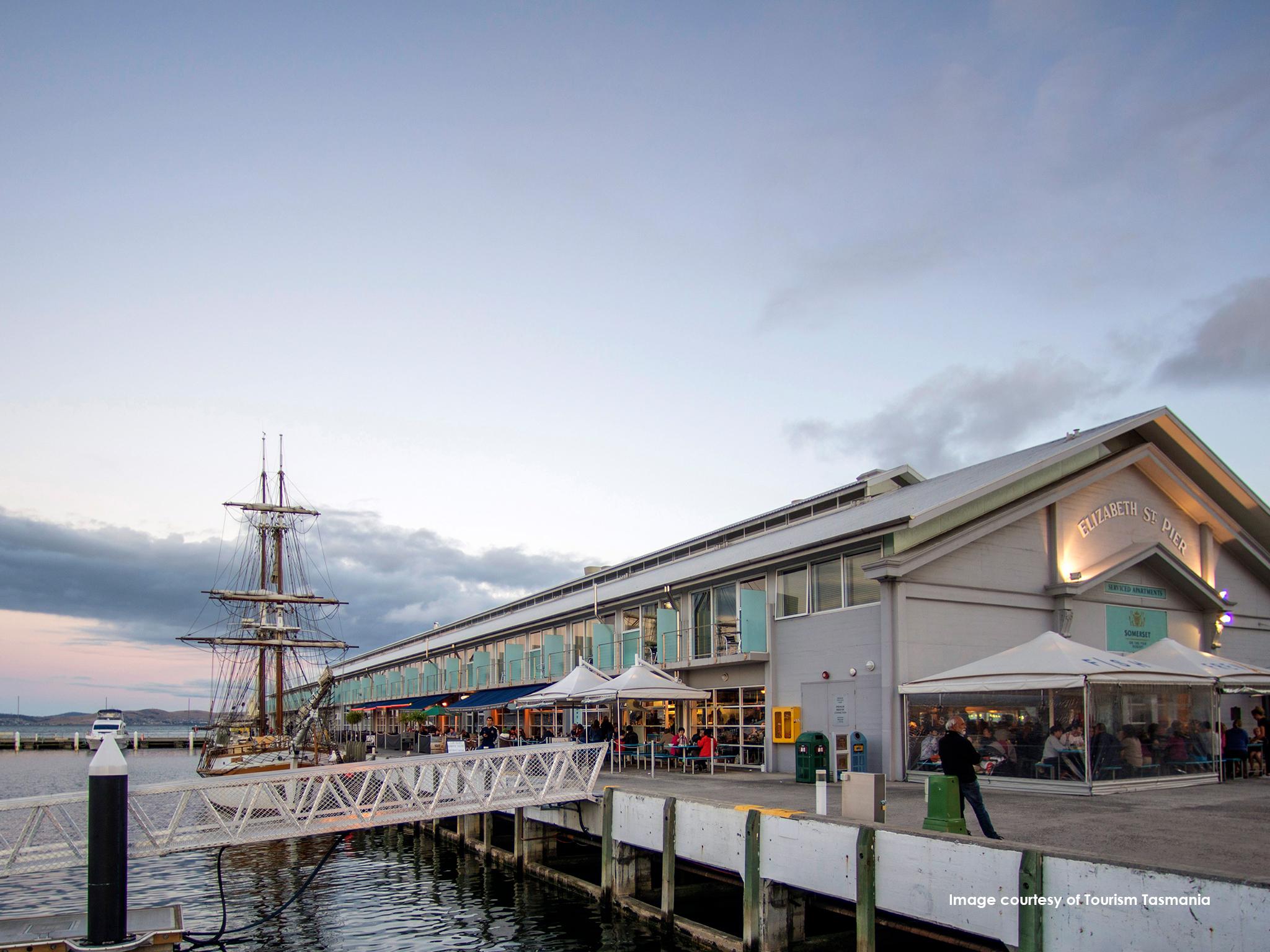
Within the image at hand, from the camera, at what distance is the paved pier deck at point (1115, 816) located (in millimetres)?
11500

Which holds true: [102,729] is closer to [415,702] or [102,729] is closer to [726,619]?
[415,702]

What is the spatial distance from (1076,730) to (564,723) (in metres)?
23.9

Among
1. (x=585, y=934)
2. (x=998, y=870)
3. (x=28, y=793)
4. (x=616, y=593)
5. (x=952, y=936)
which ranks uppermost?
(x=616, y=593)

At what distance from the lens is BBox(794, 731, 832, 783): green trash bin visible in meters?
Result: 22.3

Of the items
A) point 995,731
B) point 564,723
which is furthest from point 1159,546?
point 564,723

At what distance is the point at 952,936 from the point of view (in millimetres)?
12625

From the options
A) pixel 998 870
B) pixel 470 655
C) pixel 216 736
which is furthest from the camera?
pixel 216 736

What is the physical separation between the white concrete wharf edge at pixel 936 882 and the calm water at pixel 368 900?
1611 millimetres

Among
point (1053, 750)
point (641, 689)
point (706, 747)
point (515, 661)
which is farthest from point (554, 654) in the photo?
point (1053, 750)

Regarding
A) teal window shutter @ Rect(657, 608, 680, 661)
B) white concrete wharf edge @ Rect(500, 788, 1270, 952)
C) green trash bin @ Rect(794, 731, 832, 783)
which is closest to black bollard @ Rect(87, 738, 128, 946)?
white concrete wharf edge @ Rect(500, 788, 1270, 952)

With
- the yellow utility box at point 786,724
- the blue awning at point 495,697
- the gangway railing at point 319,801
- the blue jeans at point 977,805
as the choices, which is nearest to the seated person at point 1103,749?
the blue jeans at point 977,805

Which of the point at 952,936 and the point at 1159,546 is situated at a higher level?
the point at 1159,546

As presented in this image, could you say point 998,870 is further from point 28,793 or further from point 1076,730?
point 28,793

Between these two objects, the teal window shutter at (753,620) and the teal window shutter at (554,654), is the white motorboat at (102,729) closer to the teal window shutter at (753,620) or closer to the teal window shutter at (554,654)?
the teal window shutter at (554,654)
